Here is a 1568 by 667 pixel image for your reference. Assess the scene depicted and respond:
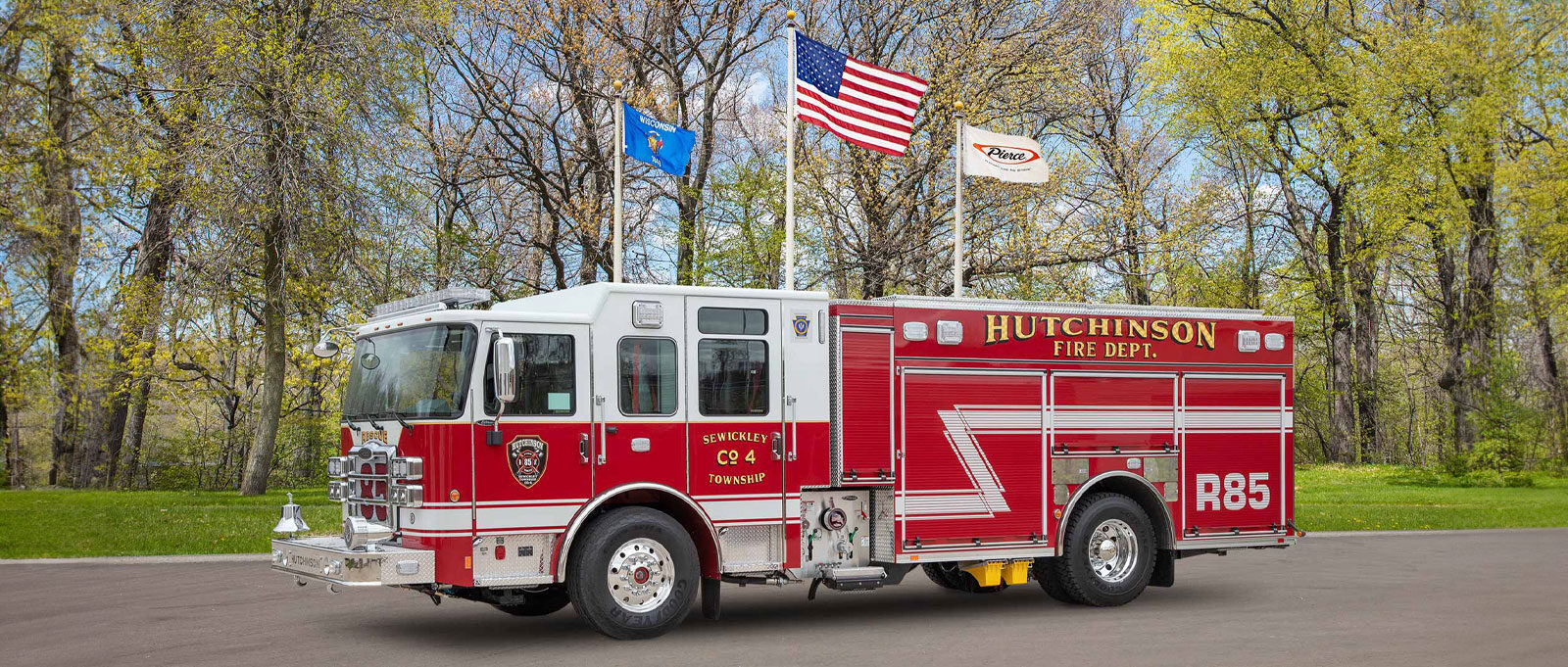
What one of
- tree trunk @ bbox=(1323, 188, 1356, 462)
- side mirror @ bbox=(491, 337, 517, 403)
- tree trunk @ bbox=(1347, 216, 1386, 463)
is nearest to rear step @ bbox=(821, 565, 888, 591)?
side mirror @ bbox=(491, 337, 517, 403)

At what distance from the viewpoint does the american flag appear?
17625mm

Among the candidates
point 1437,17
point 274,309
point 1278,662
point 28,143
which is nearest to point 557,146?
point 274,309

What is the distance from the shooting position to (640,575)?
1057cm

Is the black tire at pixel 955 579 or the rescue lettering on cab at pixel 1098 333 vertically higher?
the rescue lettering on cab at pixel 1098 333

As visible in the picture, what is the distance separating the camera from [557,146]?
3155cm

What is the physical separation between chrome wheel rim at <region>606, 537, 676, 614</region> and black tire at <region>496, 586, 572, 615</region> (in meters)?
1.66

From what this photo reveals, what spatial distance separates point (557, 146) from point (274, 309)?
8.25m

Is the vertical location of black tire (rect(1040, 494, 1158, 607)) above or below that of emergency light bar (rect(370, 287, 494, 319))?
below

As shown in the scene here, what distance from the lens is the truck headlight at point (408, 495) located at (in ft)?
32.9

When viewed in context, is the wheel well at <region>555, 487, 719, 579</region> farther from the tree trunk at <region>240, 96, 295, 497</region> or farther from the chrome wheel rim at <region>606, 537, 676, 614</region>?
the tree trunk at <region>240, 96, 295, 497</region>

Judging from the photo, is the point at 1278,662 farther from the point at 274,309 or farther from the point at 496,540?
the point at 274,309

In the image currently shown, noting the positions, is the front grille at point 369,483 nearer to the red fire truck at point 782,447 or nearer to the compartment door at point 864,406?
the red fire truck at point 782,447

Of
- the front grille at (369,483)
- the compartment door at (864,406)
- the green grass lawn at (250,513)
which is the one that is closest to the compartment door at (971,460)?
the compartment door at (864,406)

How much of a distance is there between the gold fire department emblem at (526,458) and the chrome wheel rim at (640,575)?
891 millimetres
